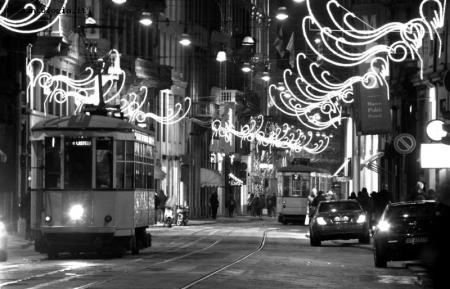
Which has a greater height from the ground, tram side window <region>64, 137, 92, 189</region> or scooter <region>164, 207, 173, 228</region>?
tram side window <region>64, 137, 92, 189</region>

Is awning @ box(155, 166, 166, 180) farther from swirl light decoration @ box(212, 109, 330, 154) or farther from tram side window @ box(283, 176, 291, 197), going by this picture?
swirl light decoration @ box(212, 109, 330, 154)

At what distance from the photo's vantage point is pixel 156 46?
2997 inches

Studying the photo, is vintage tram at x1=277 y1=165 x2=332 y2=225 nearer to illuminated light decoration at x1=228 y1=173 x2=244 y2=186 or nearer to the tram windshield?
illuminated light decoration at x1=228 y1=173 x2=244 y2=186

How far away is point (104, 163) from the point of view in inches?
1256

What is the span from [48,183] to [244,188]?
79069 millimetres

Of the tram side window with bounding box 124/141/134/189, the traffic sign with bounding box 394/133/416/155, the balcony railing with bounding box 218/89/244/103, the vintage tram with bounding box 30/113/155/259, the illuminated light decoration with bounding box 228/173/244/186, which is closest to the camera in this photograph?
the vintage tram with bounding box 30/113/155/259

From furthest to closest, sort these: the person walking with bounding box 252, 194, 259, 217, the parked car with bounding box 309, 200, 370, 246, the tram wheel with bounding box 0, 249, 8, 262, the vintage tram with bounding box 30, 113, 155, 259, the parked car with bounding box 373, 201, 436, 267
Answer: the person walking with bounding box 252, 194, 259, 217 → the parked car with bounding box 309, 200, 370, 246 → the vintage tram with bounding box 30, 113, 155, 259 → the tram wheel with bounding box 0, 249, 8, 262 → the parked car with bounding box 373, 201, 436, 267

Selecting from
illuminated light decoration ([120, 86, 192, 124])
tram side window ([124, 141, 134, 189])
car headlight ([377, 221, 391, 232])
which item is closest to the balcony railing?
illuminated light decoration ([120, 86, 192, 124])

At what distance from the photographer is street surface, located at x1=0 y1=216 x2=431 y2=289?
22.4 metres

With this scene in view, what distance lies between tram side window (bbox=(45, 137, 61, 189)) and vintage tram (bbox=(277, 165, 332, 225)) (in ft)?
141

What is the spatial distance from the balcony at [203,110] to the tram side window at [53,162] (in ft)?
177

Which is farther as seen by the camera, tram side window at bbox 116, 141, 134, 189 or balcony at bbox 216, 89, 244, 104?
balcony at bbox 216, 89, 244, 104

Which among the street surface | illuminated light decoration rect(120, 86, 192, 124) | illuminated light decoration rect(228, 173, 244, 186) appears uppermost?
illuminated light decoration rect(120, 86, 192, 124)

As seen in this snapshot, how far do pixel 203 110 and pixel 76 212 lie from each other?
56343 mm
